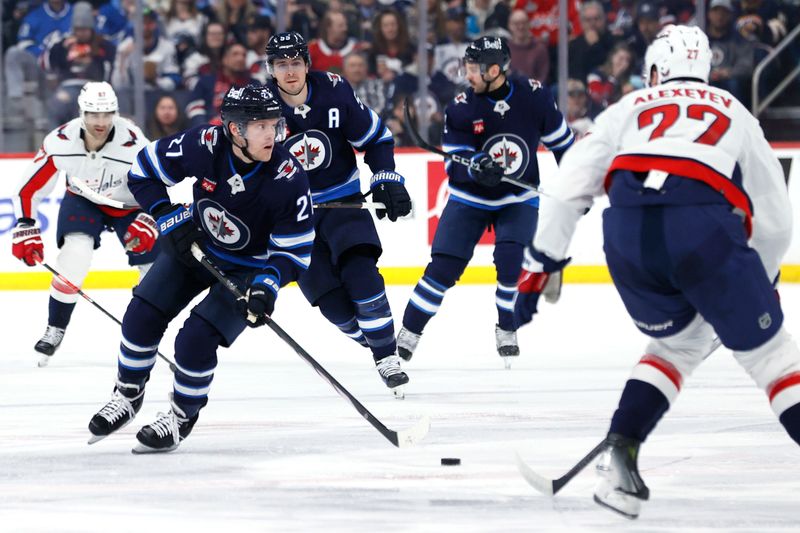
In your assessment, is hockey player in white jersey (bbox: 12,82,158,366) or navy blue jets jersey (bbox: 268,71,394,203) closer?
navy blue jets jersey (bbox: 268,71,394,203)

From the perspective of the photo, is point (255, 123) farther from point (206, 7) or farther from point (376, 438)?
point (206, 7)

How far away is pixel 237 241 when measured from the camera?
12.5 feet

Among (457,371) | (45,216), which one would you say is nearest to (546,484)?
(457,371)

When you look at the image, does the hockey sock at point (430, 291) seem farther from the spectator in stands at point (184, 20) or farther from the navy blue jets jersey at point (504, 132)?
the spectator in stands at point (184, 20)

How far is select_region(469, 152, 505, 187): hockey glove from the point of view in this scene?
5.35 m

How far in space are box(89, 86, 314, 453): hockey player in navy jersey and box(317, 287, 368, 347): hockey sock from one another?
946mm

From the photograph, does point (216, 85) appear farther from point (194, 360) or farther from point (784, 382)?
point (784, 382)

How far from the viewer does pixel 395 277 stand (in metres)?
8.42

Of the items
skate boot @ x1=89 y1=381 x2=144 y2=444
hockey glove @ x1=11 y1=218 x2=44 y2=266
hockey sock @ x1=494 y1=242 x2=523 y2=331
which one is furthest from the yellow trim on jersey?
skate boot @ x1=89 y1=381 x2=144 y2=444

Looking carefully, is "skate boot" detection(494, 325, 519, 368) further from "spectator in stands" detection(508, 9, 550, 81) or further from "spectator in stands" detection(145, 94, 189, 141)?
"spectator in stands" detection(145, 94, 189, 141)

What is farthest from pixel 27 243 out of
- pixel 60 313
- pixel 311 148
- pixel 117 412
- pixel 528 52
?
pixel 528 52

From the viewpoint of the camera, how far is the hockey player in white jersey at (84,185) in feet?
18.5

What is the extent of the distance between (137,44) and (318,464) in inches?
218

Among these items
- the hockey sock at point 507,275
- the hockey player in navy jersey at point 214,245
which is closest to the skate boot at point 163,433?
the hockey player in navy jersey at point 214,245
